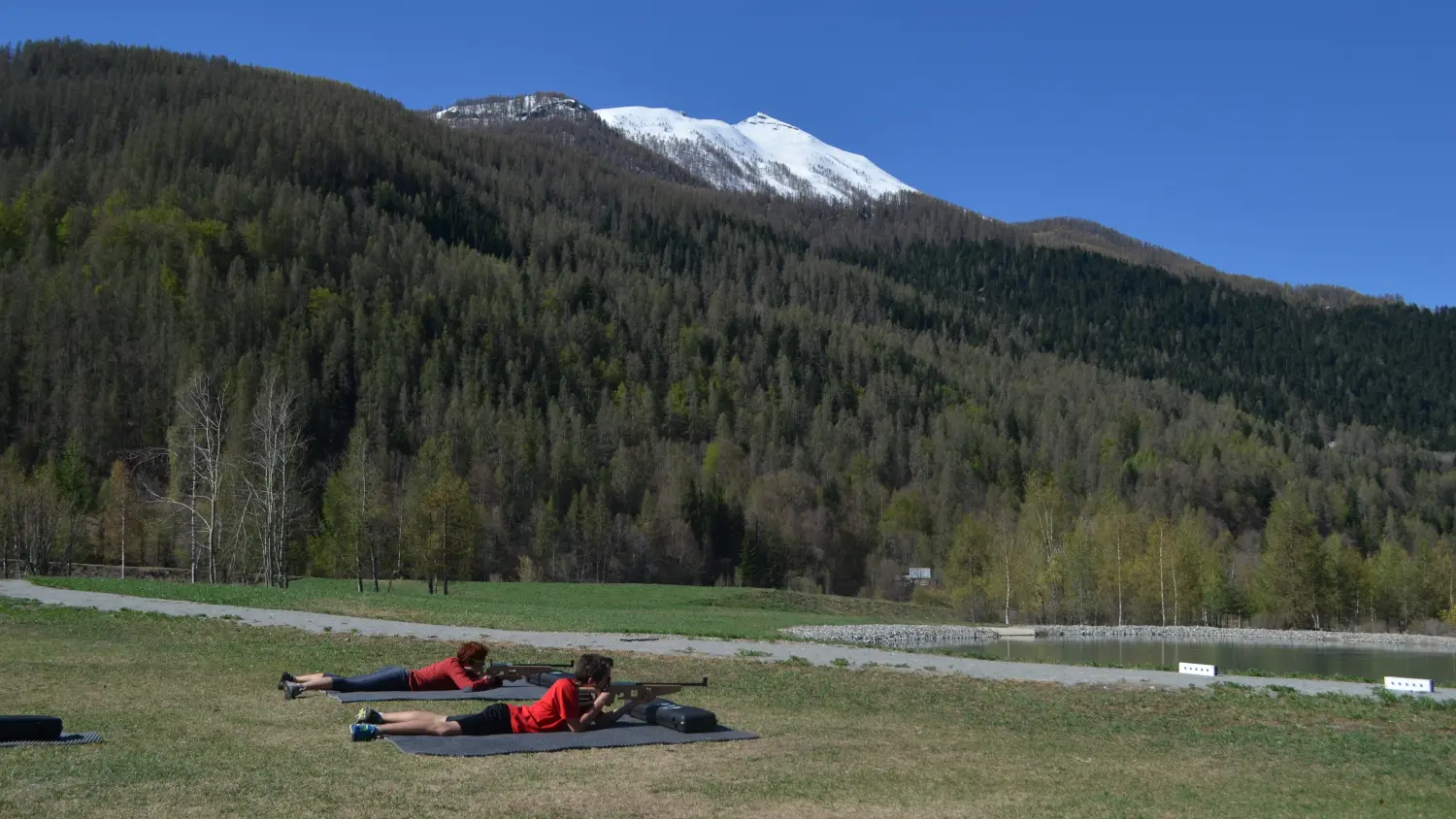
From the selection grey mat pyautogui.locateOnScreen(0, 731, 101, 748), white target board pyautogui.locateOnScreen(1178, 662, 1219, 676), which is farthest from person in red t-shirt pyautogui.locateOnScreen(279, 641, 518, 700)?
white target board pyautogui.locateOnScreen(1178, 662, 1219, 676)

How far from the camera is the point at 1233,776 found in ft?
41.6

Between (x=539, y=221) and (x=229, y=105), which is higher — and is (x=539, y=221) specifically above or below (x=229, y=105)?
below

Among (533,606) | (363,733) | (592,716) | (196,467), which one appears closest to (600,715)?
(592,716)

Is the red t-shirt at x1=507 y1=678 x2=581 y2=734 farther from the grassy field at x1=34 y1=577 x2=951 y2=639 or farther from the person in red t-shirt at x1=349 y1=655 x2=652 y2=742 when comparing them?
the grassy field at x1=34 y1=577 x2=951 y2=639

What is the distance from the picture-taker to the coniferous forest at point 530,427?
81.6m

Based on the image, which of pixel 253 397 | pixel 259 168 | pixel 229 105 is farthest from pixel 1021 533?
pixel 229 105

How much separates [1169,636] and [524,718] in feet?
212

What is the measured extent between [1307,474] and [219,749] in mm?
160678

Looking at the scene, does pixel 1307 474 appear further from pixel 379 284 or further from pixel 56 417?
pixel 56 417

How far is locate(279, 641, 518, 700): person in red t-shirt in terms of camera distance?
16.0 m

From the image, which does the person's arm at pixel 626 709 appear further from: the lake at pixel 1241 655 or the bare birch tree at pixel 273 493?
the bare birch tree at pixel 273 493

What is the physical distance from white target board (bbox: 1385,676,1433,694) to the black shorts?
57.5ft

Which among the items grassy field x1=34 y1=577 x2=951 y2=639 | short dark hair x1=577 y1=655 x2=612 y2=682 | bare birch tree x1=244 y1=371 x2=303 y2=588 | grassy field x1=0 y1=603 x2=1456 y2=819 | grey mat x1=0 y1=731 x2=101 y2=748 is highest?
bare birch tree x1=244 y1=371 x2=303 y2=588

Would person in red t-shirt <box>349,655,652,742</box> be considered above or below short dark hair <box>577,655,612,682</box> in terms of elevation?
below
